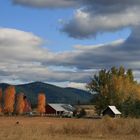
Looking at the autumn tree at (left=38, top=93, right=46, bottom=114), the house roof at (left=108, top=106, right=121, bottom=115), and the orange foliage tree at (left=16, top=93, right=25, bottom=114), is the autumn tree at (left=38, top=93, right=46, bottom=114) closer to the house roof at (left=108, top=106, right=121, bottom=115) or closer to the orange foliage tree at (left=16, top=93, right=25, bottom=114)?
the orange foliage tree at (left=16, top=93, right=25, bottom=114)

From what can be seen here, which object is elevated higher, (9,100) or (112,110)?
(9,100)

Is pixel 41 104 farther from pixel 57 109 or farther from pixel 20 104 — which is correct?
pixel 20 104

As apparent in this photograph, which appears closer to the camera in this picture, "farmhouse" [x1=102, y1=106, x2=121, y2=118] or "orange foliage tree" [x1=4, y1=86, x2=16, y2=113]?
"farmhouse" [x1=102, y1=106, x2=121, y2=118]

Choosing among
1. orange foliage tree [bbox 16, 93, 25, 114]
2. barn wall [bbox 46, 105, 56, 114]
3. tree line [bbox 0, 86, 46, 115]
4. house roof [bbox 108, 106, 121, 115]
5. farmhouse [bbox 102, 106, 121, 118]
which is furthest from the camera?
barn wall [bbox 46, 105, 56, 114]

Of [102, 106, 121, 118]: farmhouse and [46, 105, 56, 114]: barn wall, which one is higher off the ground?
[102, 106, 121, 118]: farmhouse

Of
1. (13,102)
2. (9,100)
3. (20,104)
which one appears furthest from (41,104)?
(9,100)

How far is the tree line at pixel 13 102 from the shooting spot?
167 meters

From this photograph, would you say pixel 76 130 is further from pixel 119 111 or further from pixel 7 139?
pixel 119 111

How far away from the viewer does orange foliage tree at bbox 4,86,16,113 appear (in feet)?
544

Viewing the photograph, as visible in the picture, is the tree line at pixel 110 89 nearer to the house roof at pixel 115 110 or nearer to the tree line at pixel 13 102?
the house roof at pixel 115 110

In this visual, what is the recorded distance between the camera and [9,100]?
556 ft

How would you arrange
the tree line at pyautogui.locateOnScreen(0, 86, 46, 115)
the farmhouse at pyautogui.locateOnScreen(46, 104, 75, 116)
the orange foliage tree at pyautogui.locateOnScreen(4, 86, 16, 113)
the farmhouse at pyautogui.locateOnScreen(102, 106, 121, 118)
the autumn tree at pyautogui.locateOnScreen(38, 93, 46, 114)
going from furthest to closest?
1. the autumn tree at pyautogui.locateOnScreen(38, 93, 46, 114)
2. the farmhouse at pyautogui.locateOnScreen(46, 104, 75, 116)
3. the tree line at pyautogui.locateOnScreen(0, 86, 46, 115)
4. the orange foliage tree at pyautogui.locateOnScreen(4, 86, 16, 113)
5. the farmhouse at pyautogui.locateOnScreen(102, 106, 121, 118)

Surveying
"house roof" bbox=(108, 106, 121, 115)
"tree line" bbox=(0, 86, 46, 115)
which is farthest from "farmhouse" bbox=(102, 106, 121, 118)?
"tree line" bbox=(0, 86, 46, 115)

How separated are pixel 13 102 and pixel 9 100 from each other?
5.92 ft
